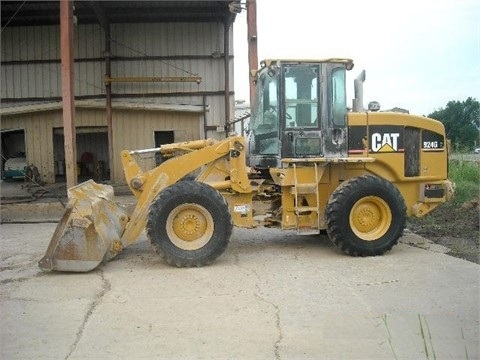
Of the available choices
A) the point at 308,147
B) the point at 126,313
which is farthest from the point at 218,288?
the point at 308,147

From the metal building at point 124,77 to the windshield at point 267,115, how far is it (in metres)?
9.78

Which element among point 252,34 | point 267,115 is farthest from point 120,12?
point 267,115

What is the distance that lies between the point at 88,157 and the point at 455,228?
15.3 meters

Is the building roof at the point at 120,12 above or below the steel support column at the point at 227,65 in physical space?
above

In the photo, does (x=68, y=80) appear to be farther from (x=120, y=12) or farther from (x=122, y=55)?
(x=122, y=55)

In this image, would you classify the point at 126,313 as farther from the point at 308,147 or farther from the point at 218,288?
the point at 308,147

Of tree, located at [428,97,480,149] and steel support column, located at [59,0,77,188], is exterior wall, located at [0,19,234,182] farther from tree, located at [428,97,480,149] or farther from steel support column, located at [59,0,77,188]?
tree, located at [428,97,480,149]

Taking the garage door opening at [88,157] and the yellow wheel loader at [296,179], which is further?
the garage door opening at [88,157]

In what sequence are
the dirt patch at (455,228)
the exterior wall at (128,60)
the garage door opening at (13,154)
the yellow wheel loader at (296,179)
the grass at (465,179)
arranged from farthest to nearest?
the garage door opening at (13,154) → the exterior wall at (128,60) → the grass at (465,179) → the dirt patch at (455,228) → the yellow wheel loader at (296,179)

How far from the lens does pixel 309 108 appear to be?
23.7 ft

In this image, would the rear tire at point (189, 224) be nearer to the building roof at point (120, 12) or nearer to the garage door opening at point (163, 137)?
the building roof at point (120, 12)

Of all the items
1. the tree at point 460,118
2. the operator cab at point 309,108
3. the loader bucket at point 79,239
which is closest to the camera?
the loader bucket at point 79,239

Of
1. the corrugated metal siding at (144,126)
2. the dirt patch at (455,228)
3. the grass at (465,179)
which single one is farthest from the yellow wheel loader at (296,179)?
Result: the corrugated metal siding at (144,126)

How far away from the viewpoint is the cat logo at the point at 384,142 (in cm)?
740
